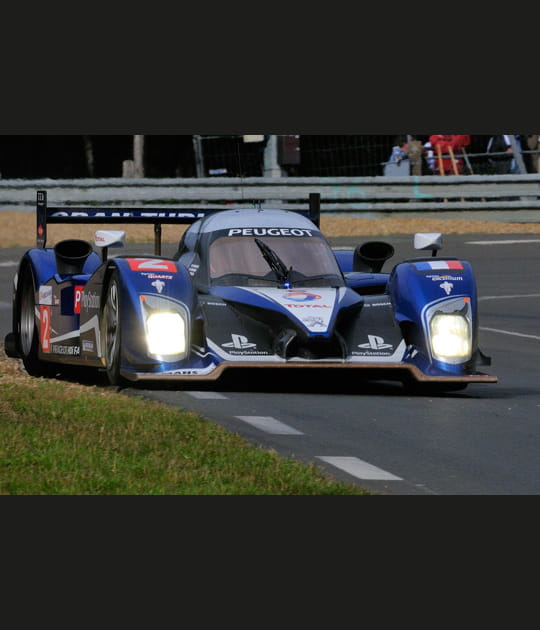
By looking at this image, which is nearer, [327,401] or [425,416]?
[425,416]

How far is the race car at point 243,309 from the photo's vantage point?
415 inches

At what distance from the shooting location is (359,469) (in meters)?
8.12

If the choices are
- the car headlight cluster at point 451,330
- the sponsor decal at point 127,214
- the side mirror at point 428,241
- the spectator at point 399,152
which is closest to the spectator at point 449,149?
the spectator at point 399,152

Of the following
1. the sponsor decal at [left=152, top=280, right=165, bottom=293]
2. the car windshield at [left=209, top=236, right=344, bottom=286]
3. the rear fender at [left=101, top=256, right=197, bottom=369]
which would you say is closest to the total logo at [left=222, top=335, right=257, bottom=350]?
the rear fender at [left=101, top=256, right=197, bottom=369]

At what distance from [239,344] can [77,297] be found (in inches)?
65.5

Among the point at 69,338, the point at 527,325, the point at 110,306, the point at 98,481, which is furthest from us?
the point at 527,325

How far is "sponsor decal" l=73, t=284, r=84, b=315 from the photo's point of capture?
38.2ft

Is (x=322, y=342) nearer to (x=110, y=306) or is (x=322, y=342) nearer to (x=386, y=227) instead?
(x=110, y=306)

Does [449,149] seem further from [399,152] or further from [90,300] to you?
[90,300]

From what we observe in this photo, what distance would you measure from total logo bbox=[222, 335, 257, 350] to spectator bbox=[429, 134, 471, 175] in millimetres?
21870

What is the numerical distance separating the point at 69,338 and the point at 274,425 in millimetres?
2563

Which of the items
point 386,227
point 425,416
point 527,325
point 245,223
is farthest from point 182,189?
point 425,416

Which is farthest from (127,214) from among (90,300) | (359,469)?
(359,469)

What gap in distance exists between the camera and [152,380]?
10.4m
